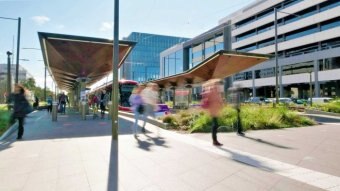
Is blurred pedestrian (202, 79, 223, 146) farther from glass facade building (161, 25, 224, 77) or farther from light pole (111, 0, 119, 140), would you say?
glass facade building (161, 25, 224, 77)

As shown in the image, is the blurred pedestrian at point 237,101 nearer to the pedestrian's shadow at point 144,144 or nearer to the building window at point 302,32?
the pedestrian's shadow at point 144,144

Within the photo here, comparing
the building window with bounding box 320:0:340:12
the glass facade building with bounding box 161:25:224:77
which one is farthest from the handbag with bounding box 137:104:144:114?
the glass facade building with bounding box 161:25:224:77

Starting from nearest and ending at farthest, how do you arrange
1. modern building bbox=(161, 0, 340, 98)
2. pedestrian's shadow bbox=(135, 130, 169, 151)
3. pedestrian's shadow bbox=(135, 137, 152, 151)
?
pedestrian's shadow bbox=(135, 137, 152, 151), pedestrian's shadow bbox=(135, 130, 169, 151), modern building bbox=(161, 0, 340, 98)

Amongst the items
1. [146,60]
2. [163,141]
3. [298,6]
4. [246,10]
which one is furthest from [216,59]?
[146,60]

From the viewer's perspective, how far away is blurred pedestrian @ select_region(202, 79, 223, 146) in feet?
27.0

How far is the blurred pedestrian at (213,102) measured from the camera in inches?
324

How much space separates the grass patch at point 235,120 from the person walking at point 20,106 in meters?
5.15

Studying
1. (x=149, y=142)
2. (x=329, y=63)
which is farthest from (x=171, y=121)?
(x=329, y=63)

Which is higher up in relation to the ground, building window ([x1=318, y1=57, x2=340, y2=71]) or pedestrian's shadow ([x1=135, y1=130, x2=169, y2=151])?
building window ([x1=318, y1=57, x2=340, y2=71])

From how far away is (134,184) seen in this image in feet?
15.7

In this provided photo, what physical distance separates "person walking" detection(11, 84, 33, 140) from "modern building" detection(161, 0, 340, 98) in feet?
107

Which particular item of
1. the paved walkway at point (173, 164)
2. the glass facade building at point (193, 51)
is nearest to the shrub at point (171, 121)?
the paved walkway at point (173, 164)

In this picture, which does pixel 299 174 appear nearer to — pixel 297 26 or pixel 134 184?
pixel 134 184

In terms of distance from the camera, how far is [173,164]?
6.04 metres
